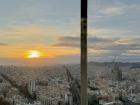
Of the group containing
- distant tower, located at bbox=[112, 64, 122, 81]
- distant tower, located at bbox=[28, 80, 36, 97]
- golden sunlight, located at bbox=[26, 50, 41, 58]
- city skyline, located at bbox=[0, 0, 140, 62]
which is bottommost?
distant tower, located at bbox=[28, 80, 36, 97]

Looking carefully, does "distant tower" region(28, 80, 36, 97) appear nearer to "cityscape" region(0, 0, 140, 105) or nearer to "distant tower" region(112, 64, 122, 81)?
"cityscape" region(0, 0, 140, 105)

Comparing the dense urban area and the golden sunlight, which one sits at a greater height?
the golden sunlight

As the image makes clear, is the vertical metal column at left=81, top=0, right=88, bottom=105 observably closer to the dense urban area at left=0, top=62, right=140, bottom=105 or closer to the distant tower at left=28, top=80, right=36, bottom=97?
the dense urban area at left=0, top=62, right=140, bottom=105

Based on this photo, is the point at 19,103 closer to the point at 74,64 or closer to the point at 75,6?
the point at 74,64

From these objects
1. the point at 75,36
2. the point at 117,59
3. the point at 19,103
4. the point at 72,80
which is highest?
the point at 75,36

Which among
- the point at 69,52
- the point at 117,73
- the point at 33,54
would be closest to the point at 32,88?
the point at 33,54

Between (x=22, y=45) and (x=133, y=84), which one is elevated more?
(x=22, y=45)

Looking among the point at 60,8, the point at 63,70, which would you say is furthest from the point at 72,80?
the point at 60,8

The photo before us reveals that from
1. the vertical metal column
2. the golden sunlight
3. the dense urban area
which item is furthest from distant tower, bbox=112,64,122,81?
the golden sunlight

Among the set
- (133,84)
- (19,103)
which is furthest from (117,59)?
(19,103)
